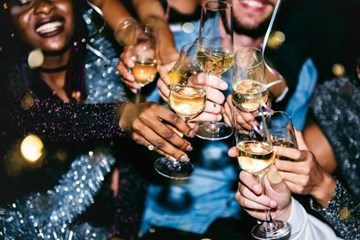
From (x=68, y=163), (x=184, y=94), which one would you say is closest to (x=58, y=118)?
(x=68, y=163)

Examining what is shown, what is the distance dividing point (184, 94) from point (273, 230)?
679 millimetres

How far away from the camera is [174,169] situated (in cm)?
240

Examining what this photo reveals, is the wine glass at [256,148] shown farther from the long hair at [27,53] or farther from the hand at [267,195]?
the long hair at [27,53]

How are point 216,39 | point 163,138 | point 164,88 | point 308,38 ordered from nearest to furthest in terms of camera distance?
point 163,138 < point 216,39 < point 164,88 < point 308,38

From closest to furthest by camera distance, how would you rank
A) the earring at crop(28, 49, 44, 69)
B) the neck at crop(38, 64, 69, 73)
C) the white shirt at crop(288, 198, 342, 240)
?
the white shirt at crop(288, 198, 342, 240), the earring at crop(28, 49, 44, 69), the neck at crop(38, 64, 69, 73)

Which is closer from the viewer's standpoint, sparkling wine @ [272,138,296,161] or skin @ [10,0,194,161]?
sparkling wine @ [272,138,296,161]

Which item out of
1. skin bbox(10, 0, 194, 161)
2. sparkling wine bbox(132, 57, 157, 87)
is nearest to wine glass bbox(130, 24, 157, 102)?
sparkling wine bbox(132, 57, 157, 87)

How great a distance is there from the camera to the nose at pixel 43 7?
8.59ft

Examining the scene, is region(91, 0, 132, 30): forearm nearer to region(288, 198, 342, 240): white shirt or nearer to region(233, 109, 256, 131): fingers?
region(233, 109, 256, 131): fingers

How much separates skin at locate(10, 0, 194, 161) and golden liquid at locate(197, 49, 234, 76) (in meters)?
0.28

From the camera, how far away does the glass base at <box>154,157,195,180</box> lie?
7.70ft

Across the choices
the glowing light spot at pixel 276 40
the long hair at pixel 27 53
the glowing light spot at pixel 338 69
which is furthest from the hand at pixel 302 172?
the glowing light spot at pixel 338 69

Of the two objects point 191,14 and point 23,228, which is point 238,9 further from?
point 23,228

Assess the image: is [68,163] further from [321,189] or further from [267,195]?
[321,189]
